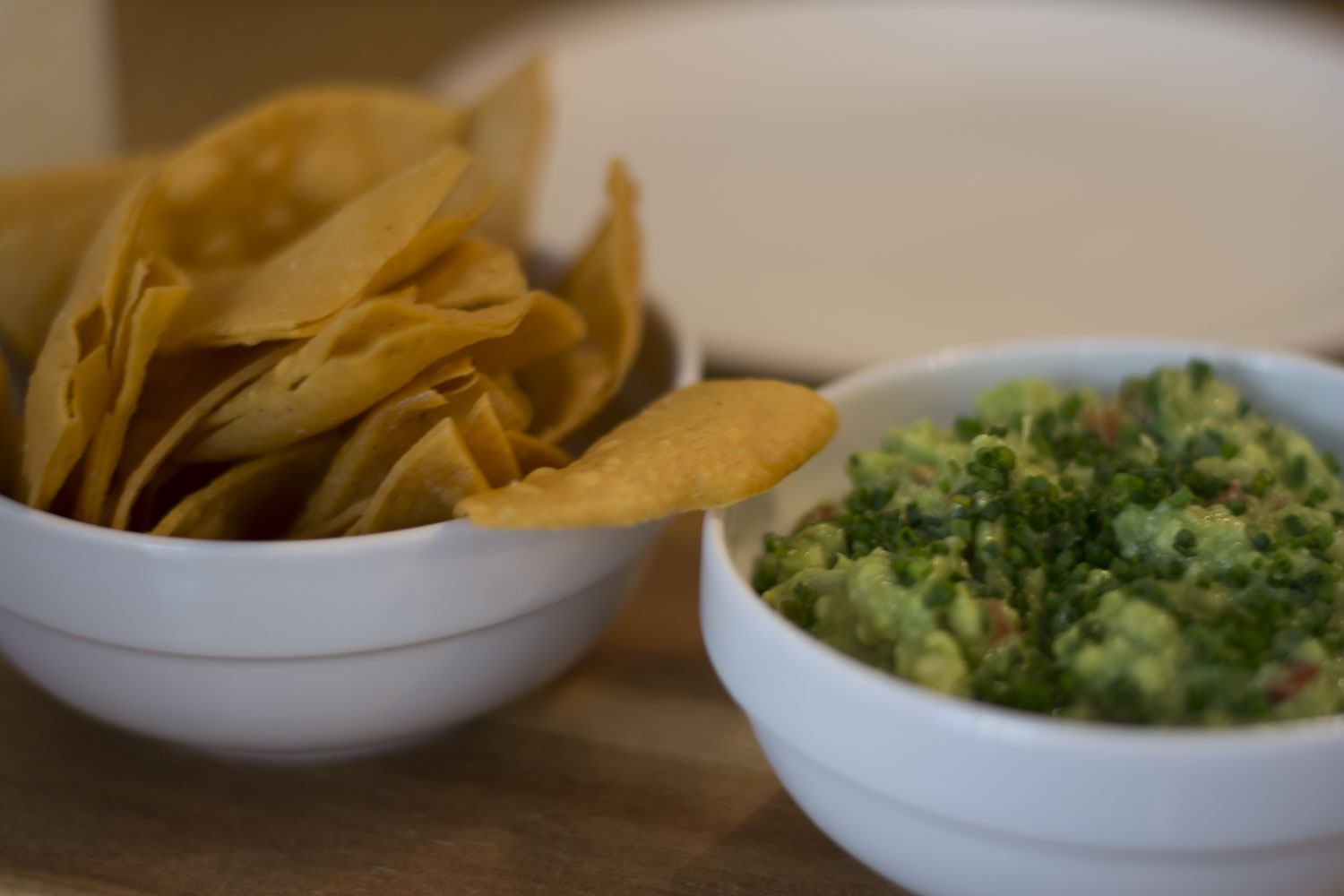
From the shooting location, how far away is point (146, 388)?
856mm

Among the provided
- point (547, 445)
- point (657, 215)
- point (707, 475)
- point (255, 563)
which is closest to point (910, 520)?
point (707, 475)

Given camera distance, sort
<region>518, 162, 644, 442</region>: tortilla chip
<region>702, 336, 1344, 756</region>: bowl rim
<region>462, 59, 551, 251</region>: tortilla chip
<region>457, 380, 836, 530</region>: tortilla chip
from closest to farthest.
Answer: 1. <region>702, 336, 1344, 756</region>: bowl rim
2. <region>457, 380, 836, 530</region>: tortilla chip
3. <region>518, 162, 644, 442</region>: tortilla chip
4. <region>462, 59, 551, 251</region>: tortilla chip

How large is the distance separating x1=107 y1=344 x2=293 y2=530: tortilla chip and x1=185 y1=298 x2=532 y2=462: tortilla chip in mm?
15

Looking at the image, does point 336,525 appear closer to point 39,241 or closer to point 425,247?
point 425,247

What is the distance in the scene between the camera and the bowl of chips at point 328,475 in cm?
75

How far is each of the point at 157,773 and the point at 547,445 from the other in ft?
1.20

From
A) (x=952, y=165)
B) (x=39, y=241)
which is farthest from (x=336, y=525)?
(x=952, y=165)

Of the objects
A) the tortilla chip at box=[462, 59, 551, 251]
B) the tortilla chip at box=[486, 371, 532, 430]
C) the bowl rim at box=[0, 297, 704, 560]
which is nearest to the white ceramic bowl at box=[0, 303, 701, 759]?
the bowl rim at box=[0, 297, 704, 560]

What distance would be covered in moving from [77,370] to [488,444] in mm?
258

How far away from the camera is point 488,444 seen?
79 cm

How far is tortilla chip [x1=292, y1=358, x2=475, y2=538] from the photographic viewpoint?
79 centimetres

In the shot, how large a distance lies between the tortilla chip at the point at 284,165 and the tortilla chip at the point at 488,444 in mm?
355

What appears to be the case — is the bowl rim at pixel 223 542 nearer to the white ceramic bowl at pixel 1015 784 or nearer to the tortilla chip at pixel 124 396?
the tortilla chip at pixel 124 396

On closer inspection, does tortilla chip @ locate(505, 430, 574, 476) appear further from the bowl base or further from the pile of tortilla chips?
the bowl base
